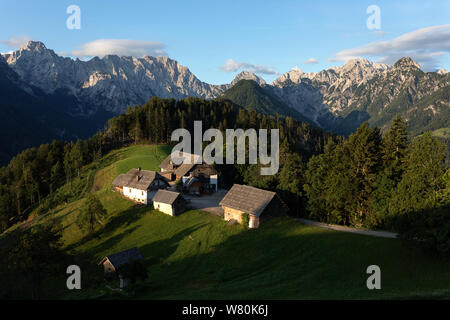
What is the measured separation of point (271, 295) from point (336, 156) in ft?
116

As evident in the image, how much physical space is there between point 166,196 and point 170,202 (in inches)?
87.2

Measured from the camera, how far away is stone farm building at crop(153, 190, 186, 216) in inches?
2191

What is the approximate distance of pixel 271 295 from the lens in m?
23.9

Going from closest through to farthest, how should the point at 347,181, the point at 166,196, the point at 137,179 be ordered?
the point at 347,181, the point at 166,196, the point at 137,179

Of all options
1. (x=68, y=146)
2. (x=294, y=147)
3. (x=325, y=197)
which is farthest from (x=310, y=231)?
(x=294, y=147)

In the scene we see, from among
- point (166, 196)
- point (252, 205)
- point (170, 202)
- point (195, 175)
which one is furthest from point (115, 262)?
point (195, 175)

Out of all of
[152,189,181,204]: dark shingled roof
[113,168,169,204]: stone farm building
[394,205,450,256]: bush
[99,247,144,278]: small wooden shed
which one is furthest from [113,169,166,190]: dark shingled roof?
[394,205,450,256]: bush

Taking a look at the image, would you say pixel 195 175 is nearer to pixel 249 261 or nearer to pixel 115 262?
pixel 115 262

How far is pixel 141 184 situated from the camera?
211 ft

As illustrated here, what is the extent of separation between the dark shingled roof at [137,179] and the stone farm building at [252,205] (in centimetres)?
2139

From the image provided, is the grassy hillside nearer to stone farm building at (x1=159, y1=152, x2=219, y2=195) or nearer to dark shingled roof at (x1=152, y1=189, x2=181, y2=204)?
dark shingled roof at (x1=152, y1=189, x2=181, y2=204)

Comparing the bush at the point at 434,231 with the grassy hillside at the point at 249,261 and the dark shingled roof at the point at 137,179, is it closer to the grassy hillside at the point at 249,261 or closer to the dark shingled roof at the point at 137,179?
the grassy hillside at the point at 249,261

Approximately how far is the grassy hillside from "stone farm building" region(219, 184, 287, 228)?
1.76 metres
